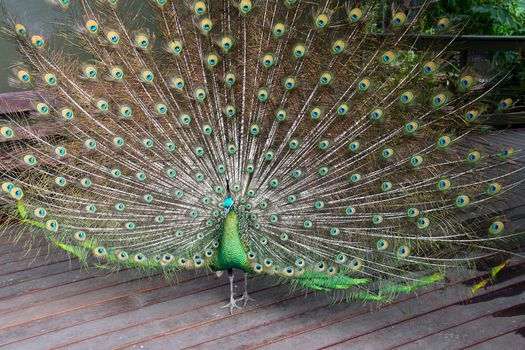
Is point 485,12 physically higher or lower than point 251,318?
higher

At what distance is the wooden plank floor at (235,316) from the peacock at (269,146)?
0.66ft

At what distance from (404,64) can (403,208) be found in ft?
2.50

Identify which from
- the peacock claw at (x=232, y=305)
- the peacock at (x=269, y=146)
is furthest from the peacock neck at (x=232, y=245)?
the peacock claw at (x=232, y=305)

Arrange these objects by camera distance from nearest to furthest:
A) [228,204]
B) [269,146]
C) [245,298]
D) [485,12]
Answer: [228,204], [269,146], [245,298], [485,12]

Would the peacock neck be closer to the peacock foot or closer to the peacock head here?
the peacock head

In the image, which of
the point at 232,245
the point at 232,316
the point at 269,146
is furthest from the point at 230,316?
the point at 269,146

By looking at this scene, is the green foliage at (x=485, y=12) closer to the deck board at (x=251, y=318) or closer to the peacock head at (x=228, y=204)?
the deck board at (x=251, y=318)

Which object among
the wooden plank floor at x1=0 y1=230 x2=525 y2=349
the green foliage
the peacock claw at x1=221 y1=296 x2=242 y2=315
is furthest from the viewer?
the green foliage

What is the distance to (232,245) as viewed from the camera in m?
2.61

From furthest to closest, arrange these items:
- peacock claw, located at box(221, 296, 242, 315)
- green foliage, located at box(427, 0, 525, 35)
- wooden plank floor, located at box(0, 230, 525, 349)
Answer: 1. green foliage, located at box(427, 0, 525, 35)
2. peacock claw, located at box(221, 296, 242, 315)
3. wooden plank floor, located at box(0, 230, 525, 349)

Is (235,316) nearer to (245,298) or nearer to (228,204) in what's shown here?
(245,298)

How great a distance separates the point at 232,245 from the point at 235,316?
17.1 inches

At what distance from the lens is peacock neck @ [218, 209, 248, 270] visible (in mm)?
2617

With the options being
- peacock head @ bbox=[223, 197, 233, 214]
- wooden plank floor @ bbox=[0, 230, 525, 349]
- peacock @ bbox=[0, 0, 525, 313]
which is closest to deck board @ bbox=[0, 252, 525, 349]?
wooden plank floor @ bbox=[0, 230, 525, 349]
